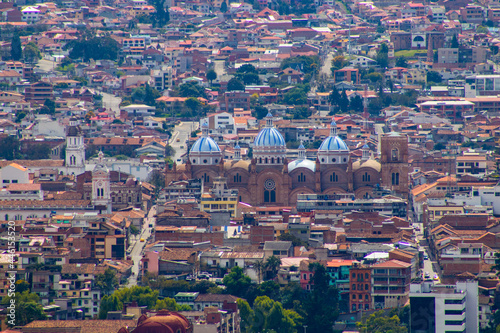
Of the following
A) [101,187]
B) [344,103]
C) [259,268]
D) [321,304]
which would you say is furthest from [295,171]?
[344,103]

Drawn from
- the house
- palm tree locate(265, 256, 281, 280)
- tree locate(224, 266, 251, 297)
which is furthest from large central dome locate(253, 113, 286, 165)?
tree locate(224, 266, 251, 297)

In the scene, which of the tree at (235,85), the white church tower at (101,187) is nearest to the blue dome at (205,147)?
the white church tower at (101,187)

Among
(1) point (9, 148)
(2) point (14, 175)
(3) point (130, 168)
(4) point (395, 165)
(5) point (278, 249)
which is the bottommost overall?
(5) point (278, 249)

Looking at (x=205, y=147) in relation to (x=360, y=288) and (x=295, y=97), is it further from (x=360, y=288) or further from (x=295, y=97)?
(x=295, y=97)

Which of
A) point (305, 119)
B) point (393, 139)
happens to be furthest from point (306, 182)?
point (305, 119)

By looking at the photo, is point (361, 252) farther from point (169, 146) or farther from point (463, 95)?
point (463, 95)
